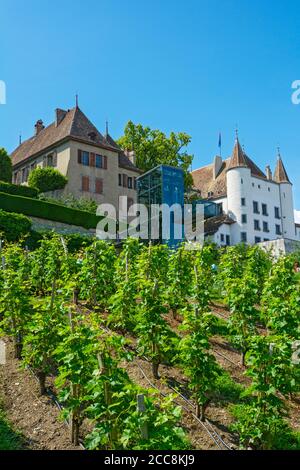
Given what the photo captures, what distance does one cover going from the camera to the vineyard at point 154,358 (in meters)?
5.59

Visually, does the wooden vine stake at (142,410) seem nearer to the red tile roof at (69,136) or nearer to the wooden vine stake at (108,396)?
the wooden vine stake at (108,396)

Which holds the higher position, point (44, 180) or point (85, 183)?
point (85, 183)

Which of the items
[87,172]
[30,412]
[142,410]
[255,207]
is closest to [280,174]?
[255,207]

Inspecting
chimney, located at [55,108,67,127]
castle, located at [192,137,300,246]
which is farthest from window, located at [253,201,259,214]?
chimney, located at [55,108,67,127]

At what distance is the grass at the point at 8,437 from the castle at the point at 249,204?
116ft

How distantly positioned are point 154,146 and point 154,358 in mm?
39653

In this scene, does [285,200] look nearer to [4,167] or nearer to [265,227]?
[265,227]

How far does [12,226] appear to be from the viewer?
2156cm

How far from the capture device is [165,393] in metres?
8.17

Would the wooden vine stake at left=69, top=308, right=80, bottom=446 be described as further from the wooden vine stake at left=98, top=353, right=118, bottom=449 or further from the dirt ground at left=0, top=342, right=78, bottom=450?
the wooden vine stake at left=98, top=353, right=118, bottom=449

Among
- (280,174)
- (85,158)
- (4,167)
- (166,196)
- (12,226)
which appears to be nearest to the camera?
(12,226)

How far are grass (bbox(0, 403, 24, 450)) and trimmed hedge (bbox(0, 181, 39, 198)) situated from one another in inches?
895

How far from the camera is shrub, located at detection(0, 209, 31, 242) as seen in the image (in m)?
21.2
